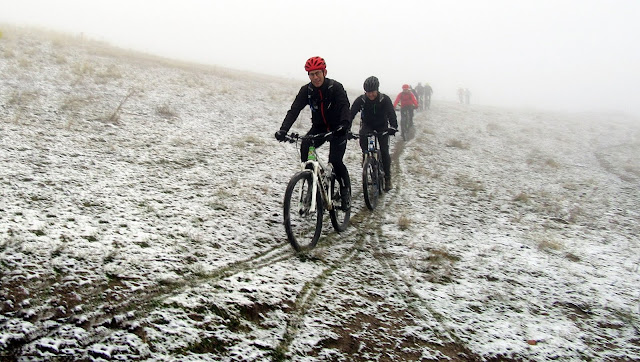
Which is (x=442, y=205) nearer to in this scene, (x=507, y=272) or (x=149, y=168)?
(x=507, y=272)

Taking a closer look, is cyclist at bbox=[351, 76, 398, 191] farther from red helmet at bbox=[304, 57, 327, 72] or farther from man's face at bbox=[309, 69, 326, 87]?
red helmet at bbox=[304, 57, 327, 72]

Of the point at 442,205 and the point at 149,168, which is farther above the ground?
the point at 149,168

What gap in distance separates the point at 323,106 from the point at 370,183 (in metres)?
2.37

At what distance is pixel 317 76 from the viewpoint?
18.6ft

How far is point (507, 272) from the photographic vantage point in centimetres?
546

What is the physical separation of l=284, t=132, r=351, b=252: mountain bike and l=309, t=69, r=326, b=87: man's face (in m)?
0.85

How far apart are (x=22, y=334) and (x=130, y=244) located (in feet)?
5.76

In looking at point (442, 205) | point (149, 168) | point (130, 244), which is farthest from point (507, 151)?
point (130, 244)

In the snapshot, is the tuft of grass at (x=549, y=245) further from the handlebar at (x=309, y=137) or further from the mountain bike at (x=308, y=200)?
the handlebar at (x=309, y=137)

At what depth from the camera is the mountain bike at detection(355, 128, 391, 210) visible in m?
7.47

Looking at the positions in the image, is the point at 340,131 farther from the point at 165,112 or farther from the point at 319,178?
the point at 165,112

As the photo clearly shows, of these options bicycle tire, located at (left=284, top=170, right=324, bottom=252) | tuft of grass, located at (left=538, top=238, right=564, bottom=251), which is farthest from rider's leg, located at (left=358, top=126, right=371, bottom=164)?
tuft of grass, located at (left=538, top=238, right=564, bottom=251)

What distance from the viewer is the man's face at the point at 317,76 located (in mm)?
5614

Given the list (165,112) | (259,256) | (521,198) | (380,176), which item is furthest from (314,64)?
(165,112)
